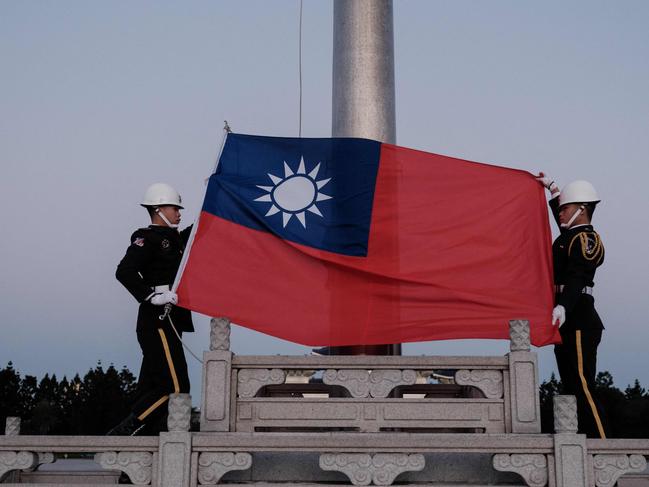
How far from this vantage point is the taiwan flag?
7246mm

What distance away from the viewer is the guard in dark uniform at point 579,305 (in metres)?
6.99

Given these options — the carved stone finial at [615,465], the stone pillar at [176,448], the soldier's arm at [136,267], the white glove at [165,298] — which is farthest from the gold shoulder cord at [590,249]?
the soldier's arm at [136,267]

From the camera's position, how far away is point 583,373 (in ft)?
23.1

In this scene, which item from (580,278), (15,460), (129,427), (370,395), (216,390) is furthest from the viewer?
(580,278)

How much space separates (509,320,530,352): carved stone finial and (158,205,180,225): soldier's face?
3.34m

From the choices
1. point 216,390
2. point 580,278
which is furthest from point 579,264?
point 216,390

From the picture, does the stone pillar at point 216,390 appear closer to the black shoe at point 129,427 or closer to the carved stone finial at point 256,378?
the carved stone finial at point 256,378

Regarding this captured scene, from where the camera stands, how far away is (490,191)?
7.82 m

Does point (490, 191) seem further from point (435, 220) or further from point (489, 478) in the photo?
point (489, 478)

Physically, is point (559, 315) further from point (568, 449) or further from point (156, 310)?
point (156, 310)

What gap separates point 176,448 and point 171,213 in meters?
2.52

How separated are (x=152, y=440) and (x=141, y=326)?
1516 millimetres

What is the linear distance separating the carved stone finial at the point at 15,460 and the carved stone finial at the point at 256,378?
1.69m

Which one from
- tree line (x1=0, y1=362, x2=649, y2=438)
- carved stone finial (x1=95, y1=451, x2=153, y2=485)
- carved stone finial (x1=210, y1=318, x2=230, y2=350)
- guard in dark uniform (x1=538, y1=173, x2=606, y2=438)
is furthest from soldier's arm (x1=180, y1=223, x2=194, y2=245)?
tree line (x1=0, y1=362, x2=649, y2=438)
